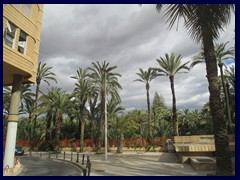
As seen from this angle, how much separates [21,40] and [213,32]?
10.4 m

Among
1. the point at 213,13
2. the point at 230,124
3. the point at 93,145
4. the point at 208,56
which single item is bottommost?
the point at 93,145

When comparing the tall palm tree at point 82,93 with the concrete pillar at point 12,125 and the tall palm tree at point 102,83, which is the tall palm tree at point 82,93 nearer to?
the tall palm tree at point 102,83

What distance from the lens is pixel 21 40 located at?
1468cm

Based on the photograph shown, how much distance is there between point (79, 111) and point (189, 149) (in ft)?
66.7

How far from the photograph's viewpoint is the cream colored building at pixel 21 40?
42.5 feet

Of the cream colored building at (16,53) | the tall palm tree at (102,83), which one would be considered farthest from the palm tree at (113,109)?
the cream colored building at (16,53)

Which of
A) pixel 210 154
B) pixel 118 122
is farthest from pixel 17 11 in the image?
pixel 118 122

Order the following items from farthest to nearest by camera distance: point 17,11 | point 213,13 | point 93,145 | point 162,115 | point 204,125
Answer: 1. point 162,115
2. point 204,125
3. point 93,145
4. point 17,11
5. point 213,13

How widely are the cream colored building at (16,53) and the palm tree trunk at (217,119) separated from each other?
30.9 ft

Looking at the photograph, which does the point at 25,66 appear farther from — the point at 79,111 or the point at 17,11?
the point at 79,111

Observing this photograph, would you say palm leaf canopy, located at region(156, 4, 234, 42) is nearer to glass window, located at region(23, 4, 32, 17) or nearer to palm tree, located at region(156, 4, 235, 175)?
palm tree, located at region(156, 4, 235, 175)

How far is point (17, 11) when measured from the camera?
13812 mm

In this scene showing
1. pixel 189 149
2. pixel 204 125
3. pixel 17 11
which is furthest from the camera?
pixel 204 125

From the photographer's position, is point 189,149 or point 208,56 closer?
point 208,56
